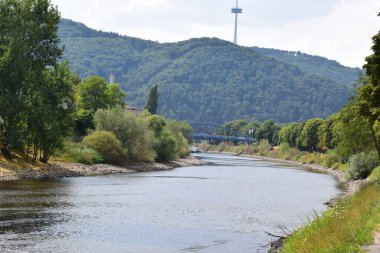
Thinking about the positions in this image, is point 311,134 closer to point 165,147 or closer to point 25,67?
point 165,147

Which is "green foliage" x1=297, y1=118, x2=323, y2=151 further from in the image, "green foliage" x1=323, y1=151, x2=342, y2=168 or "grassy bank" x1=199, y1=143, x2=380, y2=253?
"grassy bank" x1=199, y1=143, x2=380, y2=253

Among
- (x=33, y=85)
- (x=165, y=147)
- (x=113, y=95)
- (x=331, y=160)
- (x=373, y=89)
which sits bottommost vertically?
(x=331, y=160)

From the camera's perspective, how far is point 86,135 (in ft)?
349

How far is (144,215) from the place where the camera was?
4284 centimetres

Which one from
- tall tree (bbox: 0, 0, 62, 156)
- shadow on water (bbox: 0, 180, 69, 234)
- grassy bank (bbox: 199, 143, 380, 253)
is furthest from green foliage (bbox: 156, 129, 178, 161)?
grassy bank (bbox: 199, 143, 380, 253)

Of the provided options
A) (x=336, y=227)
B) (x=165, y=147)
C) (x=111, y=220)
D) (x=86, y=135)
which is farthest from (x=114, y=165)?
(x=336, y=227)

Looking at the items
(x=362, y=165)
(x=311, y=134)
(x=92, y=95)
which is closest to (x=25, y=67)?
(x=362, y=165)

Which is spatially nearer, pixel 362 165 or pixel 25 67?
pixel 25 67

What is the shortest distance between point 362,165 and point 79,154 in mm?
39880

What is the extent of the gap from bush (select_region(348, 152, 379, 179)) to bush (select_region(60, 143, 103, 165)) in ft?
122

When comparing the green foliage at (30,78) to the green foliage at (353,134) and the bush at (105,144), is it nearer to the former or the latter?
the bush at (105,144)

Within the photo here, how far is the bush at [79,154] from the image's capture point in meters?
88.3

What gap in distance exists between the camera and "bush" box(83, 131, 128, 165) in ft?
316

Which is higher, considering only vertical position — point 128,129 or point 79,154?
point 128,129
